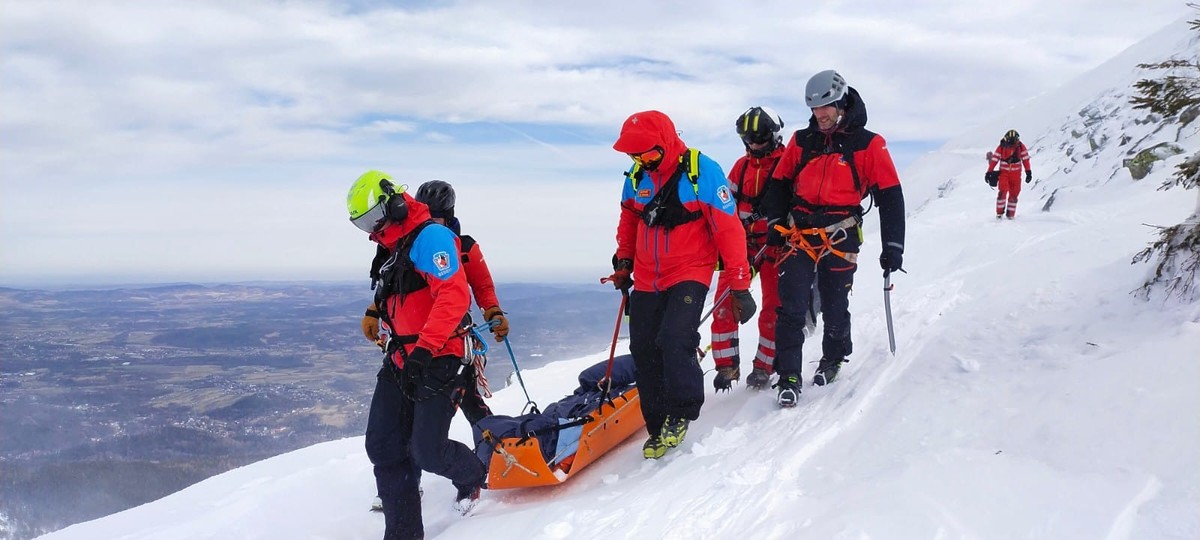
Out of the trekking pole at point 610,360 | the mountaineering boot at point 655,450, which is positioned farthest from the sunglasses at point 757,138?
the mountaineering boot at point 655,450

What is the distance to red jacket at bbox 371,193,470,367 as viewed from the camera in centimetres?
448

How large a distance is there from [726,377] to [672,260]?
171cm

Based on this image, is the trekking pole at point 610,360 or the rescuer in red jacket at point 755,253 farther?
the rescuer in red jacket at point 755,253

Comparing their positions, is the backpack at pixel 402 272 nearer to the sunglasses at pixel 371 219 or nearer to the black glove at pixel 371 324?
the sunglasses at pixel 371 219

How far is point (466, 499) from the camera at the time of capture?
17.6ft

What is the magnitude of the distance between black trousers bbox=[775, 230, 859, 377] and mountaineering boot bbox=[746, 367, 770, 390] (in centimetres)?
52

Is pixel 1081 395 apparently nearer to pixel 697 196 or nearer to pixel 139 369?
pixel 697 196

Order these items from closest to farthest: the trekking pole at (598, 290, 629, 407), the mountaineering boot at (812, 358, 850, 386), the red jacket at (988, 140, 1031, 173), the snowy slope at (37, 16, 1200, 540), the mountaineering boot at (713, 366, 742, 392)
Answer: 1. the snowy slope at (37, 16, 1200, 540)
2. the trekking pole at (598, 290, 629, 407)
3. the mountaineering boot at (812, 358, 850, 386)
4. the mountaineering boot at (713, 366, 742, 392)
5. the red jacket at (988, 140, 1031, 173)

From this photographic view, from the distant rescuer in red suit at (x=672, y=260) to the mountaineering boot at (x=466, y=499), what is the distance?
142cm

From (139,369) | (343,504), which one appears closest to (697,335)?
(343,504)

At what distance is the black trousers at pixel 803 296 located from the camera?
206 inches

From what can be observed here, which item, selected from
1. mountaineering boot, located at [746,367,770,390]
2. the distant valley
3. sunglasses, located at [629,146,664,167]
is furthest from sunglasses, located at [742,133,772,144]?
the distant valley

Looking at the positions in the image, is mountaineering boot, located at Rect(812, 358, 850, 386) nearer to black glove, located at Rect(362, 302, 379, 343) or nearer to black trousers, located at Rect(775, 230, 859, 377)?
black trousers, located at Rect(775, 230, 859, 377)

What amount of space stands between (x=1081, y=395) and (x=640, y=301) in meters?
2.72
